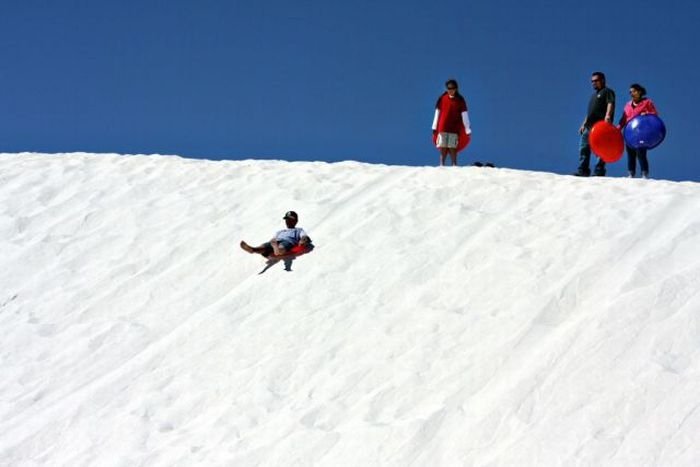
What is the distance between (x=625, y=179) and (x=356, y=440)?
505 cm

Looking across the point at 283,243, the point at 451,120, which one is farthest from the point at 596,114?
the point at 283,243

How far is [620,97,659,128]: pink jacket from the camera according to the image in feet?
29.8

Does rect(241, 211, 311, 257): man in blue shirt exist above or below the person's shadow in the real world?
above

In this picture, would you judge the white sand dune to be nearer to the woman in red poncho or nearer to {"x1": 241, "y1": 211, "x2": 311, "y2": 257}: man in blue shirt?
{"x1": 241, "y1": 211, "x2": 311, "y2": 257}: man in blue shirt

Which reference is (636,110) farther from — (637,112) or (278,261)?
(278,261)

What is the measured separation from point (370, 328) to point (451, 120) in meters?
4.17

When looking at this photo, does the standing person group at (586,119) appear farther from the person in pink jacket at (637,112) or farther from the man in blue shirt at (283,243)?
the man in blue shirt at (283,243)

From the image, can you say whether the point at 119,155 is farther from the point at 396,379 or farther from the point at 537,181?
the point at 396,379

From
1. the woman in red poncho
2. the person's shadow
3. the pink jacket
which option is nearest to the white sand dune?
the person's shadow

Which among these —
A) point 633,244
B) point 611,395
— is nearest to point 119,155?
point 633,244

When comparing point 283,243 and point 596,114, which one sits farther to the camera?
point 596,114

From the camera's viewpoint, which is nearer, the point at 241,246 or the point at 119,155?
the point at 241,246

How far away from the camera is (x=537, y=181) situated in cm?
901

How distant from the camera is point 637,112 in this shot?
359 inches
